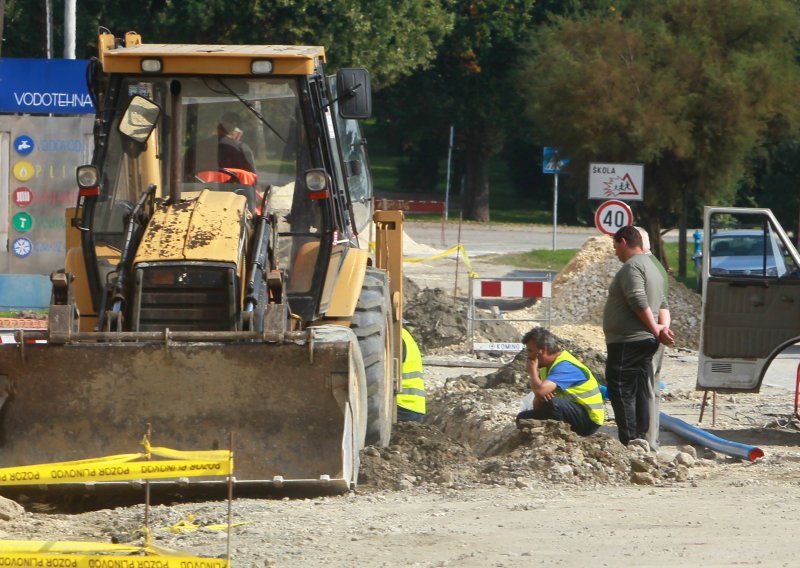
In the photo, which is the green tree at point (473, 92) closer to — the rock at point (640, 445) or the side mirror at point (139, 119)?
the rock at point (640, 445)

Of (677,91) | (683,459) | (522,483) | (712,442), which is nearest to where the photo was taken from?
(522,483)

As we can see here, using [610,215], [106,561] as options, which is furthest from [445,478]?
[610,215]

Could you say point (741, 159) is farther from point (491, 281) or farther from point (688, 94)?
point (491, 281)

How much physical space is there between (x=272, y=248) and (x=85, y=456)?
5.69 feet

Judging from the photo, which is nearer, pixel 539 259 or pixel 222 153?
pixel 222 153

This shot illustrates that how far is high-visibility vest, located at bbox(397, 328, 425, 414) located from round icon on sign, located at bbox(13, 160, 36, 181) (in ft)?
35.0

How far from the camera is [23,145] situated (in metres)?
20.3

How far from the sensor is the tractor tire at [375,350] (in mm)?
8969

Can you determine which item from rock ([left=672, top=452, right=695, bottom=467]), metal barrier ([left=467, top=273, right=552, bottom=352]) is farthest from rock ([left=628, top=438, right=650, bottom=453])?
metal barrier ([left=467, top=273, right=552, bottom=352])

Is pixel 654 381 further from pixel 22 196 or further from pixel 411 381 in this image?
pixel 22 196

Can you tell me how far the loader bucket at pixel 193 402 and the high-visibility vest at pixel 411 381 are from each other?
3.15 meters

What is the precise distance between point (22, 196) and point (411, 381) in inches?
433

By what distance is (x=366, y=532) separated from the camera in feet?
23.3

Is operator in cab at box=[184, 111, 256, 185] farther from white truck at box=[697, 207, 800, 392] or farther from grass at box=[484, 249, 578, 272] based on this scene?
grass at box=[484, 249, 578, 272]
